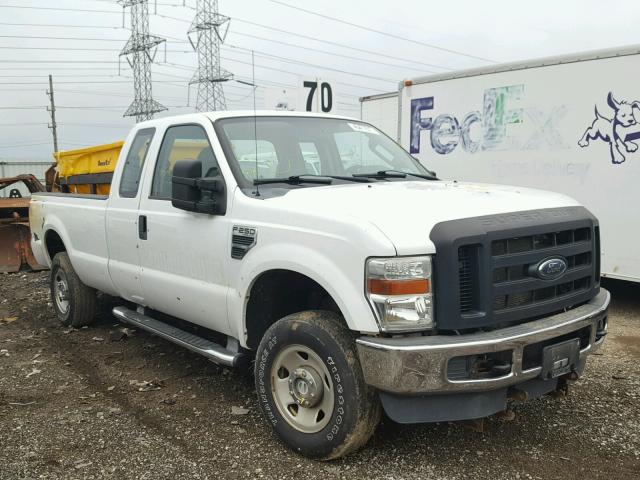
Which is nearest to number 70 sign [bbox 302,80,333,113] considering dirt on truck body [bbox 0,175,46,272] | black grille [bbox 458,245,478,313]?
dirt on truck body [bbox 0,175,46,272]

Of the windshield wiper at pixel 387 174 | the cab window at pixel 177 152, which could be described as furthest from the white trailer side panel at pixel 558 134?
the cab window at pixel 177 152

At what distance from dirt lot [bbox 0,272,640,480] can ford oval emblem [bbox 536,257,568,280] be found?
3.47 ft

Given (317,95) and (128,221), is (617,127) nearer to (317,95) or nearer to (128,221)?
(317,95)

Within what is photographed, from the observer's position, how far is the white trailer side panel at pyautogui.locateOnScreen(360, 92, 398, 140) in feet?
32.3

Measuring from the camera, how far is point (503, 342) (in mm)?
2947

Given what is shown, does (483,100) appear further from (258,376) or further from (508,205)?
(258,376)

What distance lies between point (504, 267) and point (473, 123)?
5.23 m

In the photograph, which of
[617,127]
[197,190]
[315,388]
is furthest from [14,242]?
[617,127]

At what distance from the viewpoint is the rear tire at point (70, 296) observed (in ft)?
20.3

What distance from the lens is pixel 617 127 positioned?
21.5 ft

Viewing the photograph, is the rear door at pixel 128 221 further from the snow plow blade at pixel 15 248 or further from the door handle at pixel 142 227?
the snow plow blade at pixel 15 248

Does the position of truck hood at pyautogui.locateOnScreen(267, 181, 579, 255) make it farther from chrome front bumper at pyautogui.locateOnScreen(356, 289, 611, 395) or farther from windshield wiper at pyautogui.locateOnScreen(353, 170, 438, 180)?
chrome front bumper at pyautogui.locateOnScreen(356, 289, 611, 395)

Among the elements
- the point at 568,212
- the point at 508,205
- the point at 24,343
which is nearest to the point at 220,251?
the point at 508,205

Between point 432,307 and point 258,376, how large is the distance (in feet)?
4.05
